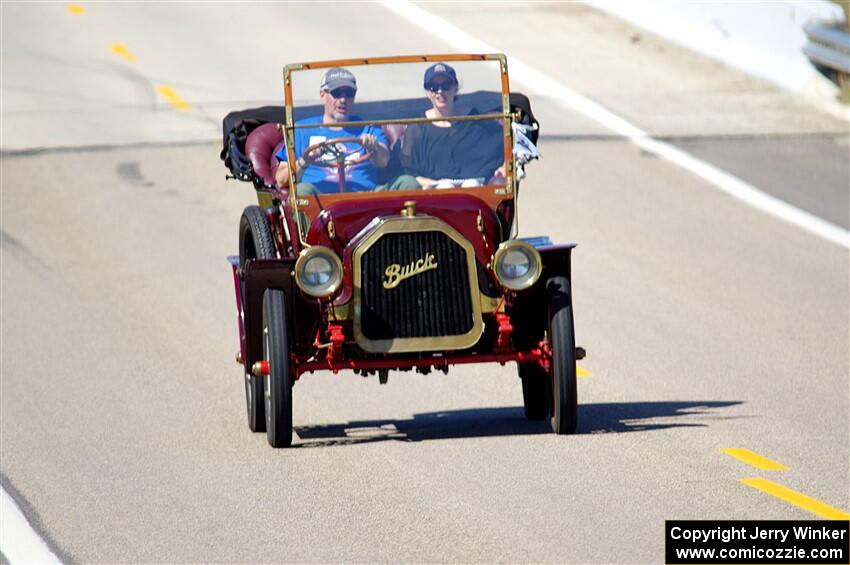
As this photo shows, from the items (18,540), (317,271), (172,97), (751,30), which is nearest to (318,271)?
(317,271)

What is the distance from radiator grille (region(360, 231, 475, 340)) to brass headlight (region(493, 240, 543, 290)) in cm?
21

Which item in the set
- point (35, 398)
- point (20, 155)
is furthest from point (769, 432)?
point (20, 155)

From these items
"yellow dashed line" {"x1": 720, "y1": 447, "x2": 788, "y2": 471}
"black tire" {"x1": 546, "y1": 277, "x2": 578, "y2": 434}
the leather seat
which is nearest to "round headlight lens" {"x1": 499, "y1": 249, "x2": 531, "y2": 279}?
"black tire" {"x1": 546, "y1": 277, "x2": 578, "y2": 434}

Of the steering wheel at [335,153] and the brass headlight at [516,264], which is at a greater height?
the steering wheel at [335,153]

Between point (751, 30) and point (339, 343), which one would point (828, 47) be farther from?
point (339, 343)

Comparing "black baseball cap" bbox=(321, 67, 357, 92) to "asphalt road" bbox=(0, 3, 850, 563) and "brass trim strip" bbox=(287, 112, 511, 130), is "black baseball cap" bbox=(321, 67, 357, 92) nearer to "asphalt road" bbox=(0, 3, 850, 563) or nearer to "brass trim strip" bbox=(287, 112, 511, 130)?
→ "brass trim strip" bbox=(287, 112, 511, 130)

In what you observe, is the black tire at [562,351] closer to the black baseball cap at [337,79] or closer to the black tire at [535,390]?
the black tire at [535,390]

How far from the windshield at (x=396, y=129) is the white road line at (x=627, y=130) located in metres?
6.84

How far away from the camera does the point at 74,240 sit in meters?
15.5

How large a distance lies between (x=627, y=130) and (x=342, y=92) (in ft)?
34.2

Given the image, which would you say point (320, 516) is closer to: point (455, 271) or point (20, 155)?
point (455, 271)

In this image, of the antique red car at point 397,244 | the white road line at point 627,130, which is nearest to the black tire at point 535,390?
the antique red car at point 397,244

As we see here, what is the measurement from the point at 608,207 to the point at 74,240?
5.16 m

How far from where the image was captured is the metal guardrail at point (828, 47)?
65.3 feet
